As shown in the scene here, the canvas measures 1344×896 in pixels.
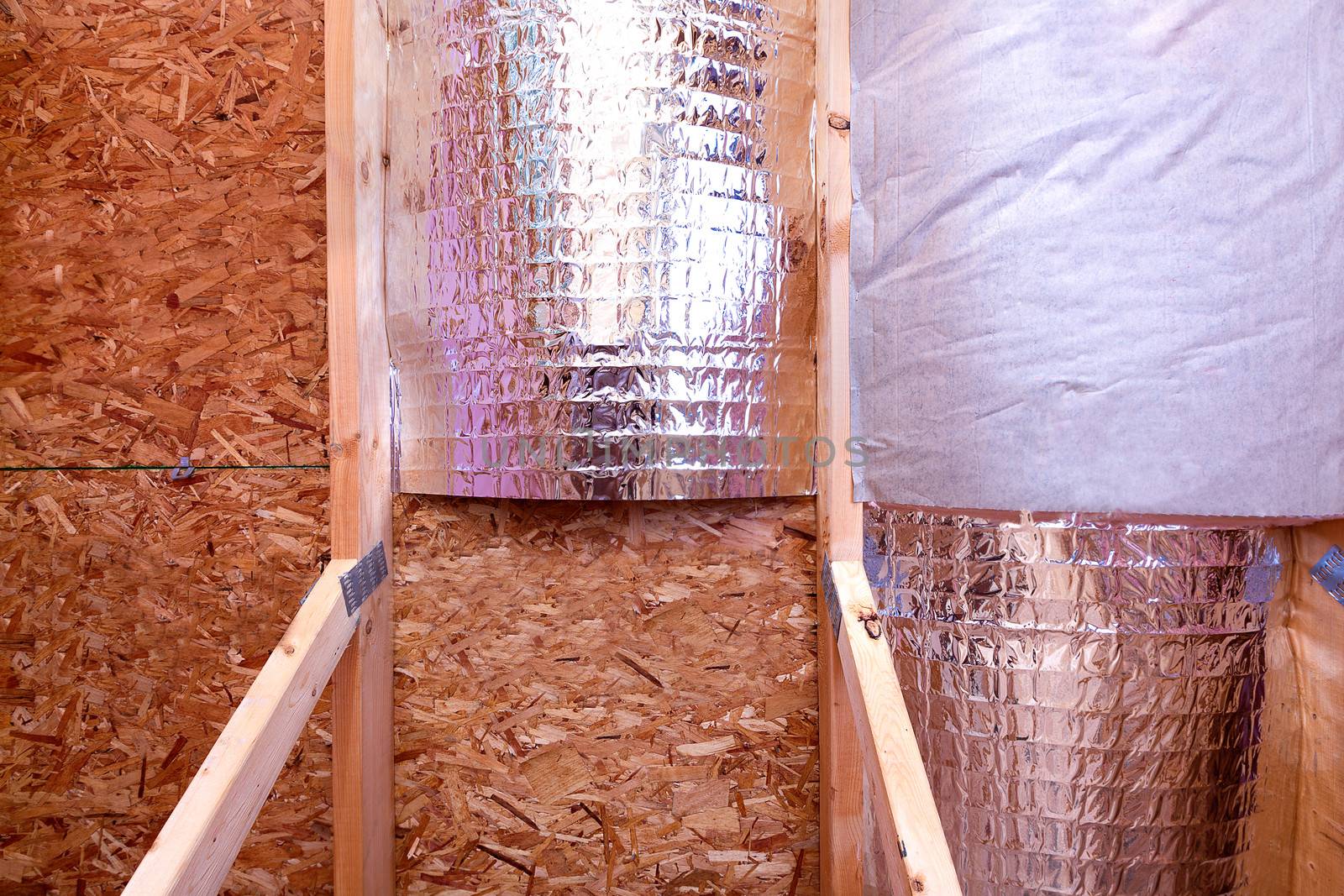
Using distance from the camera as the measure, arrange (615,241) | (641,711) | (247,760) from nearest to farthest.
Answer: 1. (247,760)
2. (615,241)
3. (641,711)

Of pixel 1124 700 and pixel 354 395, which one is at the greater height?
pixel 354 395

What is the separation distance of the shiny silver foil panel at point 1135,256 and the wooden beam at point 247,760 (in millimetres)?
728

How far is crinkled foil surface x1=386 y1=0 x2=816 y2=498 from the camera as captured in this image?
0.89m

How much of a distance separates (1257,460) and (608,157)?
2.59 ft

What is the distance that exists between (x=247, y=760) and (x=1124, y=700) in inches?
36.1

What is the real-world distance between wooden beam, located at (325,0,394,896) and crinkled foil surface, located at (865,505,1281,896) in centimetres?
76

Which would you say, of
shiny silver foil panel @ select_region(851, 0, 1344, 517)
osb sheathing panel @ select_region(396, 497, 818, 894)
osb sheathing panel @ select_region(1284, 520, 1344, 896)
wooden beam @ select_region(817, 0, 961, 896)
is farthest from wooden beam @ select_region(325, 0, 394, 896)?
osb sheathing panel @ select_region(1284, 520, 1344, 896)

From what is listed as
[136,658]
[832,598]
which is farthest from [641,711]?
[136,658]

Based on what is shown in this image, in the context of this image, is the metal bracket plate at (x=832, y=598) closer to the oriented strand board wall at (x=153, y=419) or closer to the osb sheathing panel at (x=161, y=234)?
the oriented strand board wall at (x=153, y=419)

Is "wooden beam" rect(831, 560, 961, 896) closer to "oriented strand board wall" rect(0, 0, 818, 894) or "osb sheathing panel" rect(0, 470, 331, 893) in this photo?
"oriented strand board wall" rect(0, 0, 818, 894)

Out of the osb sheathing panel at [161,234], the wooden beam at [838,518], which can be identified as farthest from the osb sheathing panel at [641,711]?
the osb sheathing panel at [161,234]

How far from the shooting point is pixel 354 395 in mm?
947

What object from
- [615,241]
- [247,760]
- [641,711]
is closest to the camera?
[247,760]

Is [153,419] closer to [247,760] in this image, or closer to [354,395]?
[354,395]
